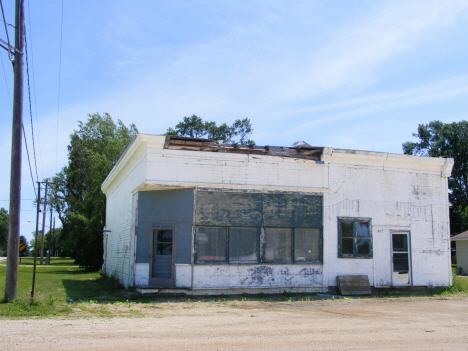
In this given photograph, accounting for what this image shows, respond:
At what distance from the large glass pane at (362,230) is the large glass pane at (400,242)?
1.20 m

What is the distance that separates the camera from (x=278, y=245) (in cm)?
1638

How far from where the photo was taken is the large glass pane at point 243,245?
624 inches

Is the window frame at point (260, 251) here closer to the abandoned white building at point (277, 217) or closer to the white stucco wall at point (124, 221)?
the abandoned white building at point (277, 217)

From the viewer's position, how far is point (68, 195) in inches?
2217

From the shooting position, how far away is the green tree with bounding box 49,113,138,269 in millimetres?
34625

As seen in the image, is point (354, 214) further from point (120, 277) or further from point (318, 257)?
point (120, 277)

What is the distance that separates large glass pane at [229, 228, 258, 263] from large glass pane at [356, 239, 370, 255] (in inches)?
160

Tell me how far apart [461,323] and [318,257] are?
6.67 meters

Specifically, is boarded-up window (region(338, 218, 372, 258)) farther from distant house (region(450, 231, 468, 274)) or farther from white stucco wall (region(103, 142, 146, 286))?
distant house (region(450, 231, 468, 274))

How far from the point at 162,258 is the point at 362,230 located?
755cm

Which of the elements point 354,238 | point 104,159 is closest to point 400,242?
point 354,238

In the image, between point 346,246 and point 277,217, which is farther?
point 346,246

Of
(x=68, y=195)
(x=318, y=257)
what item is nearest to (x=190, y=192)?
(x=318, y=257)

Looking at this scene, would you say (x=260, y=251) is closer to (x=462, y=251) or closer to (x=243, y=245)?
(x=243, y=245)
